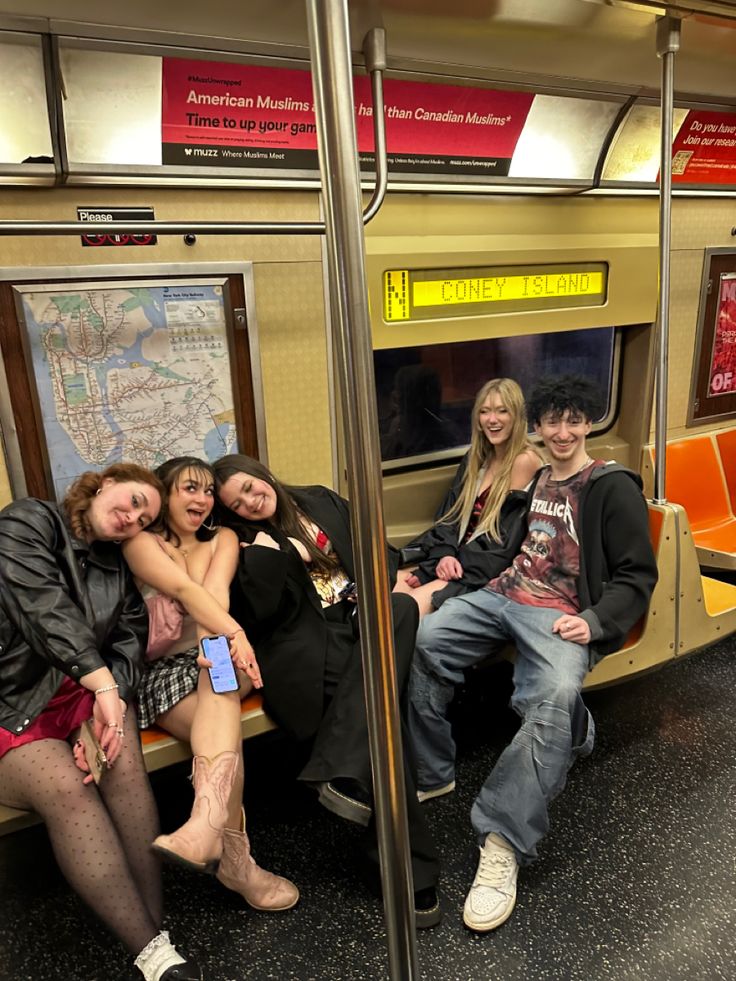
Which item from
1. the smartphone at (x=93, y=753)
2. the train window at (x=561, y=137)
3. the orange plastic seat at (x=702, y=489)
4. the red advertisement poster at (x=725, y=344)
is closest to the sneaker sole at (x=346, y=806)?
the smartphone at (x=93, y=753)

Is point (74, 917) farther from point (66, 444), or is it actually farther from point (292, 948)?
point (66, 444)

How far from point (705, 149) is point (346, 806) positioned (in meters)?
3.70

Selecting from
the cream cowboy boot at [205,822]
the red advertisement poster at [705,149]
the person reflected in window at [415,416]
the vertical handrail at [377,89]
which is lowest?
the cream cowboy boot at [205,822]

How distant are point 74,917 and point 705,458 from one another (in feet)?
12.1

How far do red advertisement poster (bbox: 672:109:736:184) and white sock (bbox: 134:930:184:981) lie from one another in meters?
4.02

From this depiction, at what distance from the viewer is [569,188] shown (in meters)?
3.35

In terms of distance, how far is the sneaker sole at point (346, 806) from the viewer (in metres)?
2.02

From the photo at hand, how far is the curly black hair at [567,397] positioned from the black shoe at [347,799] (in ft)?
4.69

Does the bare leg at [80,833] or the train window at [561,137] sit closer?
the bare leg at [80,833]

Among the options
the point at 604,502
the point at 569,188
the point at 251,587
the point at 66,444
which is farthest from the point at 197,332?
the point at 569,188

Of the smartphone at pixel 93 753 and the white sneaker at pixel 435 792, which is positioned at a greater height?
the smartphone at pixel 93 753

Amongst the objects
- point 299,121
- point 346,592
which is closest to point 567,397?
point 346,592

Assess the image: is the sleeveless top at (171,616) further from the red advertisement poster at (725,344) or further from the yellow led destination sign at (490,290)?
the red advertisement poster at (725,344)

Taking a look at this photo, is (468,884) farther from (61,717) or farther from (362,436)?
(362,436)
